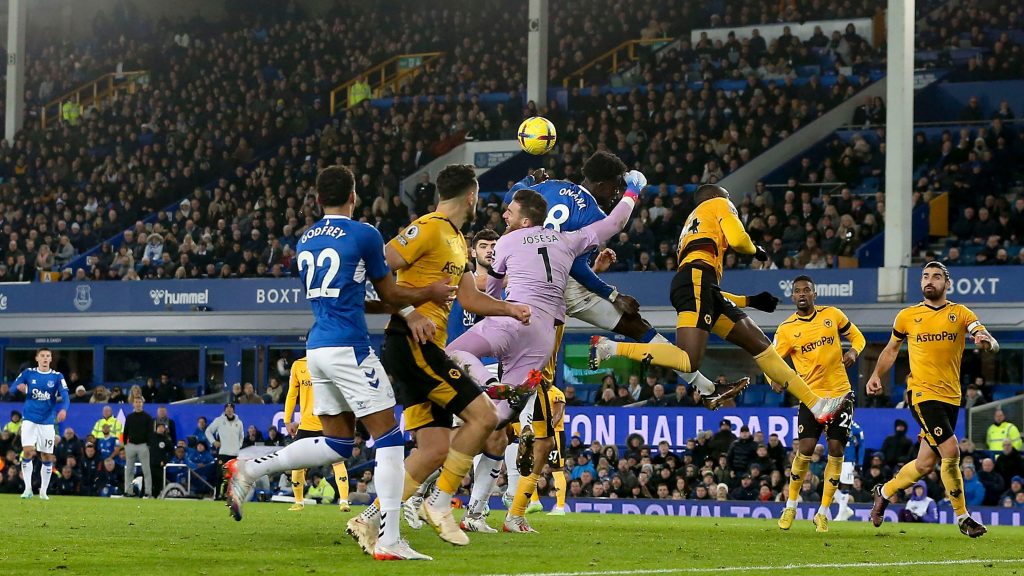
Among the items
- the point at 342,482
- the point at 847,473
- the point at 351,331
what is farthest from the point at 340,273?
the point at 847,473

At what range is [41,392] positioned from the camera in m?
24.5

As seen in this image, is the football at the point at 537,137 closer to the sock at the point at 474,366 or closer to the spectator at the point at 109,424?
the sock at the point at 474,366

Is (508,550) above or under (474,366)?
under

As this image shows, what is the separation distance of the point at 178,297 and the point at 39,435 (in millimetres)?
9633

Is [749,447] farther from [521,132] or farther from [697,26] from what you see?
[697,26]

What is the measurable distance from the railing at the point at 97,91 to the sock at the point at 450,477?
38.8m

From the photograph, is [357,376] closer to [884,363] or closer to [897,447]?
[884,363]

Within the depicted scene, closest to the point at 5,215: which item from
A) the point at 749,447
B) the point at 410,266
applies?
the point at 749,447

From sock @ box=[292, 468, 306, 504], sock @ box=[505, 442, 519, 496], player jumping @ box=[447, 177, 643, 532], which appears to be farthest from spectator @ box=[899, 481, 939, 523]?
player jumping @ box=[447, 177, 643, 532]

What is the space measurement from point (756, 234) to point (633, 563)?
20.1 m

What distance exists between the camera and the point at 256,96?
1727 inches

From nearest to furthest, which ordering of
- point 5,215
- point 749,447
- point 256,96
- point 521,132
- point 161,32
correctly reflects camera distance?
1. point 521,132
2. point 749,447
3. point 5,215
4. point 256,96
5. point 161,32

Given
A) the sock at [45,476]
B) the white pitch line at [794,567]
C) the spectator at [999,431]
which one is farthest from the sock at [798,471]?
the sock at [45,476]

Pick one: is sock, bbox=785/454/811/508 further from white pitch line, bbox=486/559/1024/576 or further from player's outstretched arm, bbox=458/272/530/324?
player's outstretched arm, bbox=458/272/530/324
